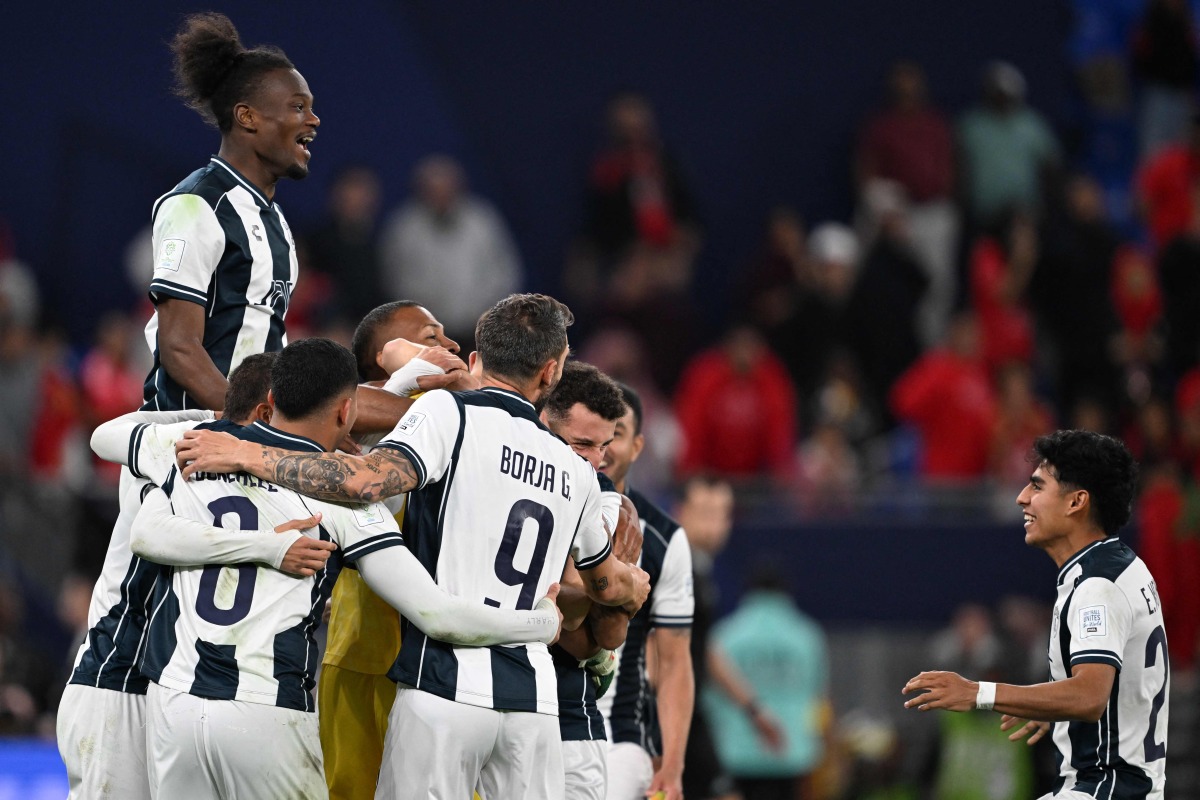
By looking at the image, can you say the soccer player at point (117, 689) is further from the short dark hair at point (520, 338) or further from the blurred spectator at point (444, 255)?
the blurred spectator at point (444, 255)

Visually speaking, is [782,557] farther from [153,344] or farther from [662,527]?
[153,344]

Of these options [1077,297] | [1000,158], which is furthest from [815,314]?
[1000,158]

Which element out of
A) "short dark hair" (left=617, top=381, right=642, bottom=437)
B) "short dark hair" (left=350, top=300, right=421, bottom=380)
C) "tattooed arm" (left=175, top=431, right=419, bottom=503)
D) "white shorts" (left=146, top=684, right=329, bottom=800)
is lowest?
"white shorts" (left=146, top=684, right=329, bottom=800)

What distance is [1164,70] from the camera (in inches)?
741

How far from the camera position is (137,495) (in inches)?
231

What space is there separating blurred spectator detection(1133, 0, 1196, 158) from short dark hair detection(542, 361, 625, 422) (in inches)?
556

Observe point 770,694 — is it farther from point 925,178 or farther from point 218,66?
point 218,66

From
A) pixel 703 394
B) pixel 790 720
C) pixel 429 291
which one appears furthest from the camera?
pixel 429 291

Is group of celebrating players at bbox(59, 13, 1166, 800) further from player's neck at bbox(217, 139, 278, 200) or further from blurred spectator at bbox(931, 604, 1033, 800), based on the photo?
blurred spectator at bbox(931, 604, 1033, 800)

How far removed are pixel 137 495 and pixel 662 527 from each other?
8.09ft

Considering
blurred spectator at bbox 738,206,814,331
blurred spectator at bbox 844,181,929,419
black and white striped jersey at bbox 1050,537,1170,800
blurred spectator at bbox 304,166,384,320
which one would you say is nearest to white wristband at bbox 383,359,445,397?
black and white striped jersey at bbox 1050,537,1170,800

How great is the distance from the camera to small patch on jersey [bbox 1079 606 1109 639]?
594 cm

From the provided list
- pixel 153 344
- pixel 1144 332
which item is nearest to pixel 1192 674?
pixel 1144 332

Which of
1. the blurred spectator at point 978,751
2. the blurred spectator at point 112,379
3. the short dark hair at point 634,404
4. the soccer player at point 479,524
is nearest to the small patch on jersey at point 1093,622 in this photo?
the soccer player at point 479,524
